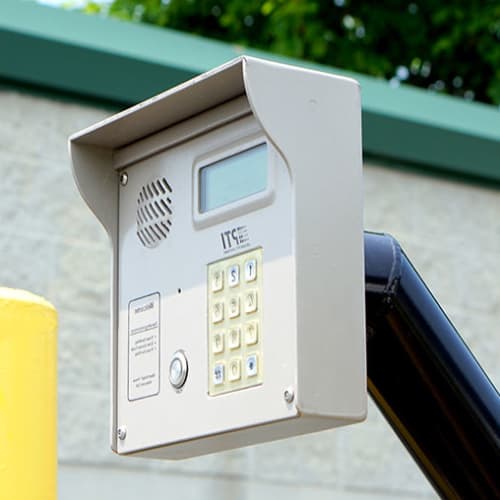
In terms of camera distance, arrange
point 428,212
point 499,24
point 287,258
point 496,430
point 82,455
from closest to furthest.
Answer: point 287,258 < point 496,430 < point 82,455 < point 428,212 < point 499,24

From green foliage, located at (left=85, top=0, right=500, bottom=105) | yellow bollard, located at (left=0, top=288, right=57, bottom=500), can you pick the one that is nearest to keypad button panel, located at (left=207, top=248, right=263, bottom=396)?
yellow bollard, located at (left=0, top=288, right=57, bottom=500)

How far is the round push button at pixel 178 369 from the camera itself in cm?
186

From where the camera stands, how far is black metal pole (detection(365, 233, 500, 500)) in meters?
1.92

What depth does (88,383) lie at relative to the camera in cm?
479

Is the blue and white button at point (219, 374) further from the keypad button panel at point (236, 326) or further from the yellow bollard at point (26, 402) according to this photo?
the yellow bollard at point (26, 402)

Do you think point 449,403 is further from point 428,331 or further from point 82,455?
point 82,455

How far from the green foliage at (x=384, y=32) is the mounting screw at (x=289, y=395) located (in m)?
9.93

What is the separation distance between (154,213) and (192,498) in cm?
301

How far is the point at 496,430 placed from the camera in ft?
6.30

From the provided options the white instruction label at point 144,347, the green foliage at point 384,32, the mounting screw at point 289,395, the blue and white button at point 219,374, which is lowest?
the mounting screw at point 289,395

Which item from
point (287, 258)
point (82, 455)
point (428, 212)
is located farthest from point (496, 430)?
point (428, 212)

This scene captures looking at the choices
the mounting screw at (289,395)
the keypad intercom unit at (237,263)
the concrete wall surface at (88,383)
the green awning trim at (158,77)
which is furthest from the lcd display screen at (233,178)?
the green awning trim at (158,77)

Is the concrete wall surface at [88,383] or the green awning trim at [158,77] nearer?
the concrete wall surface at [88,383]

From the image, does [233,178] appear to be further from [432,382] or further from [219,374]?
[432,382]
